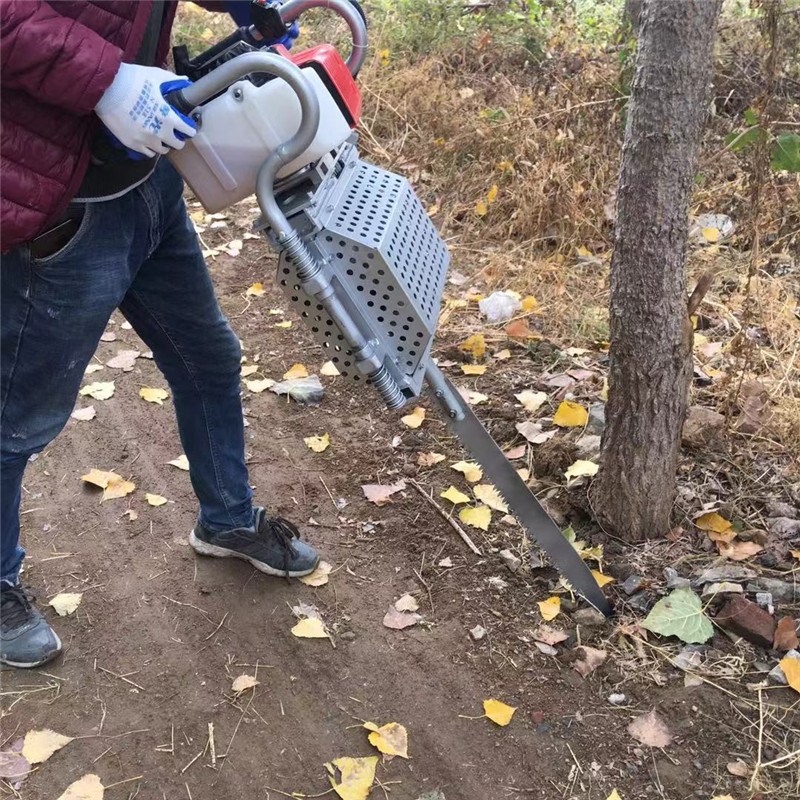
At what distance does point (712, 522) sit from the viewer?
2.46 meters

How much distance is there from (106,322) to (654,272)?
138cm

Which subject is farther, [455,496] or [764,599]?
[455,496]

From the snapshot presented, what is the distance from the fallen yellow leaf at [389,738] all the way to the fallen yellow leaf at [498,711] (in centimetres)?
21

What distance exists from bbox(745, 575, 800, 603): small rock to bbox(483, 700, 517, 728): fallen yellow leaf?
775mm

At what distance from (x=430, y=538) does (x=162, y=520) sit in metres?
0.89

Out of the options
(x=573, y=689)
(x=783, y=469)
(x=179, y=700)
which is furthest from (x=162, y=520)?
(x=783, y=469)

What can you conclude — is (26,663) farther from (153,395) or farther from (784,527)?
(784,527)

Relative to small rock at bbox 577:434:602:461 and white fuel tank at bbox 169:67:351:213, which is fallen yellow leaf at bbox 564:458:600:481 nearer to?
small rock at bbox 577:434:602:461

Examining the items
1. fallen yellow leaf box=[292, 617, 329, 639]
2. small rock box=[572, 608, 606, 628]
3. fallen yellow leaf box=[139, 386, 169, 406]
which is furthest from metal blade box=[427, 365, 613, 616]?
fallen yellow leaf box=[139, 386, 169, 406]

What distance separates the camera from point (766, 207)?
12.3 feet

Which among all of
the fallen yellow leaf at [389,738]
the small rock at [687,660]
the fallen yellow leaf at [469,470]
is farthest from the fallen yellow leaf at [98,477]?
the small rock at [687,660]

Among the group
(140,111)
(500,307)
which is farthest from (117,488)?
(500,307)

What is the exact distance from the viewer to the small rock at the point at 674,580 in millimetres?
2279

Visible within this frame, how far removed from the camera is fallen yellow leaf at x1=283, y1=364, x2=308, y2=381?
337 cm
